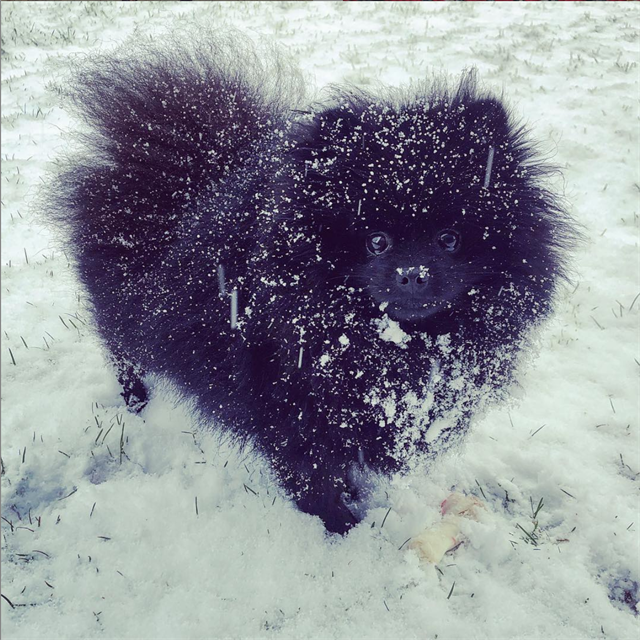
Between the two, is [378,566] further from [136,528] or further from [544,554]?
[136,528]

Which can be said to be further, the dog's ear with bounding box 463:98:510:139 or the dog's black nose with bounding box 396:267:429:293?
the dog's ear with bounding box 463:98:510:139

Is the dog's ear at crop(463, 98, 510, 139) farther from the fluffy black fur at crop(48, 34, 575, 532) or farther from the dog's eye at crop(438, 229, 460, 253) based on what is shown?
the dog's eye at crop(438, 229, 460, 253)

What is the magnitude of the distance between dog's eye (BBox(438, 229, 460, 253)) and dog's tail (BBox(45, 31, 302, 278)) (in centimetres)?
81

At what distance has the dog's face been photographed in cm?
143

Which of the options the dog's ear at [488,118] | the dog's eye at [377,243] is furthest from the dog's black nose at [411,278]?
the dog's ear at [488,118]

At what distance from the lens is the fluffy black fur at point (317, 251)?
4.83ft

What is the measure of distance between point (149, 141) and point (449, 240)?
3.94 ft

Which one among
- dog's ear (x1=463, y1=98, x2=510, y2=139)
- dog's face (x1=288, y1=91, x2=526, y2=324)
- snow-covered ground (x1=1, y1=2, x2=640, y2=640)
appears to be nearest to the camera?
dog's face (x1=288, y1=91, x2=526, y2=324)

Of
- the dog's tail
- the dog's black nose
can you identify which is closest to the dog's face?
the dog's black nose

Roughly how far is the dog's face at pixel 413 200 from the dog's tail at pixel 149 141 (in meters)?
0.49

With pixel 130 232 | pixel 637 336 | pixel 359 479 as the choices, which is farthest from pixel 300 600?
pixel 637 336

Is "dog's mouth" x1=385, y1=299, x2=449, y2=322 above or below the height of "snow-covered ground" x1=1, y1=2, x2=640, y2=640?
above

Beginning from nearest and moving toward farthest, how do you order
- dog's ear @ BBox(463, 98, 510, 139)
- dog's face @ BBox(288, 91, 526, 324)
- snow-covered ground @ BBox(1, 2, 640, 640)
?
dog's face @ BBox(288, 91, 526, 324) → dog's ear @ BBox(463, 98, 510, 139) → snow-covered ground @ BBox(1, 2, 640, 640)

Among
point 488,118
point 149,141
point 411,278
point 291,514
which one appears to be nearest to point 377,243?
point 411,278
